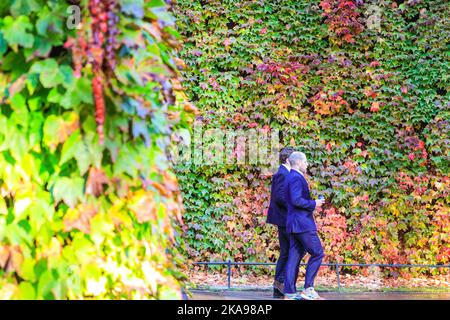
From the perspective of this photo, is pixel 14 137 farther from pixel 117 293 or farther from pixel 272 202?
pixel 272 202

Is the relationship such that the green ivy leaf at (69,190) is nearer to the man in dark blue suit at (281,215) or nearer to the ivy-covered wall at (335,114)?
the man in dark blue suit at (281,215)

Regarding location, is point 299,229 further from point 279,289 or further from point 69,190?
point 69,190

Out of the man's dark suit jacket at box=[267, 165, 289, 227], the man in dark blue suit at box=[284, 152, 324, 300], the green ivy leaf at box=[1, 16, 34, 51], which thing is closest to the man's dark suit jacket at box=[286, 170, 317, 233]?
the man in dark blue suit at box=[284, 152, 324, 300]

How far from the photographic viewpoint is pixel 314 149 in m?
8.30

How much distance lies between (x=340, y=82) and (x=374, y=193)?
1.83m

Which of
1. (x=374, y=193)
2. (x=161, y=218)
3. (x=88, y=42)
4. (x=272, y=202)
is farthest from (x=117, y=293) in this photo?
(x=374, y=193)

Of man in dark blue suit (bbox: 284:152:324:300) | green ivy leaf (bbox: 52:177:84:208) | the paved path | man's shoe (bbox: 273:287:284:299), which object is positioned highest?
green ivy leaf (bbox: 52:177:84:208)

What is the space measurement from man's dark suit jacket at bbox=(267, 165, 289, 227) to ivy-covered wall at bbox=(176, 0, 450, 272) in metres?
2.06

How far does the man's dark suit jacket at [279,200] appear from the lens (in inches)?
238

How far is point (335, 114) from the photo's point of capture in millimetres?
8461

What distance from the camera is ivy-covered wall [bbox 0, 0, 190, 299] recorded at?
206 cm

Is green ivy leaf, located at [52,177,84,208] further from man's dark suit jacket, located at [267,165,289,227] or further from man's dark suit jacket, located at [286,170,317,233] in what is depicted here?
man's dark suit jacket, located at [267,165,289,227]

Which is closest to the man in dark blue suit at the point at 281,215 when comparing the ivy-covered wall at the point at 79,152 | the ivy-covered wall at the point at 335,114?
the ivy-covered wall at the point at 335,114

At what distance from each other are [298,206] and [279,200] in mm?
529
